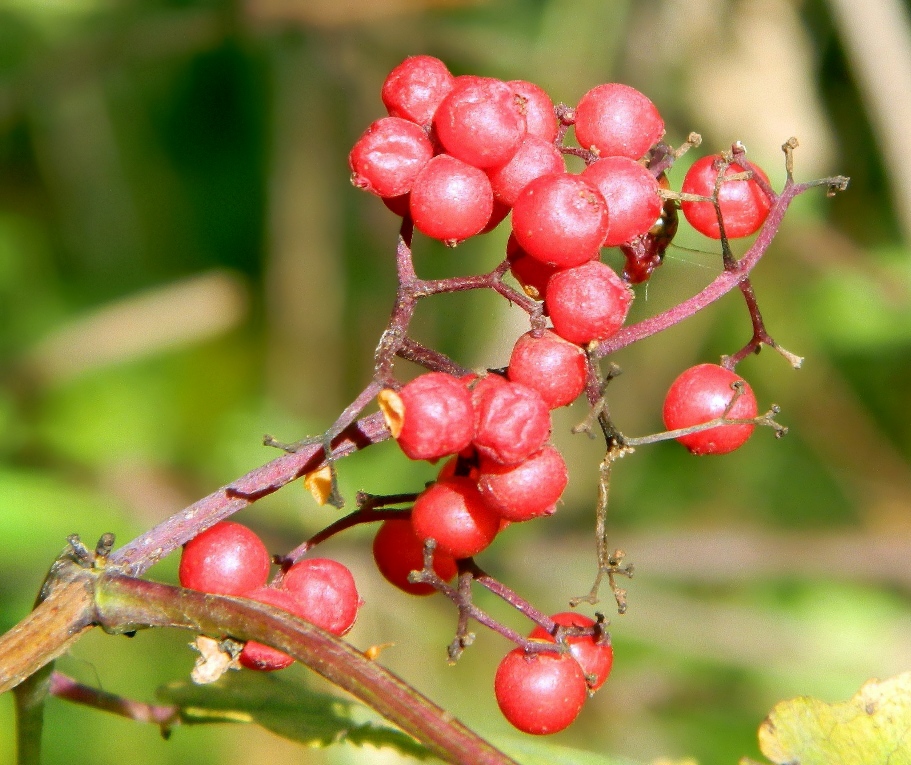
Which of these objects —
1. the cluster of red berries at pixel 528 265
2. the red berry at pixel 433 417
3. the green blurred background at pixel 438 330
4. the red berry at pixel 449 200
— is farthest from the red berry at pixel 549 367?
the green blurred background at pixel 438 330

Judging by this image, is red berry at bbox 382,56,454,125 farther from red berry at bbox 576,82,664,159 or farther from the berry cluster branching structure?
red berry at bbox 576,82,664,159

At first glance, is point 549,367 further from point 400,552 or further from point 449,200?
point 400,552

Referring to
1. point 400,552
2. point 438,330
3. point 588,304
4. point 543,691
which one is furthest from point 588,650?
point 438,330

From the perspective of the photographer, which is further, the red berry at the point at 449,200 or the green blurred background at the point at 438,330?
the green blurred background at the point at 438,330

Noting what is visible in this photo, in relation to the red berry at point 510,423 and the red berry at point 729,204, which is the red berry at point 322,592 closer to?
the red berry at point 510,423

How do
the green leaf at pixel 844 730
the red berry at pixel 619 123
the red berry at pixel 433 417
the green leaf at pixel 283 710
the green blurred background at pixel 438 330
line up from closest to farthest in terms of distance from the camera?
the red berry at pixel 433 417, the red berry at pixel 619 123, the green leaf at pixel 844 730, the green leaf at pixel 283 710, the green blurred background at pixel 438 330

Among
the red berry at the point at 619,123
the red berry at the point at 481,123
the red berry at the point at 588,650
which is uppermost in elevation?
the red berry at the point at 481,123
